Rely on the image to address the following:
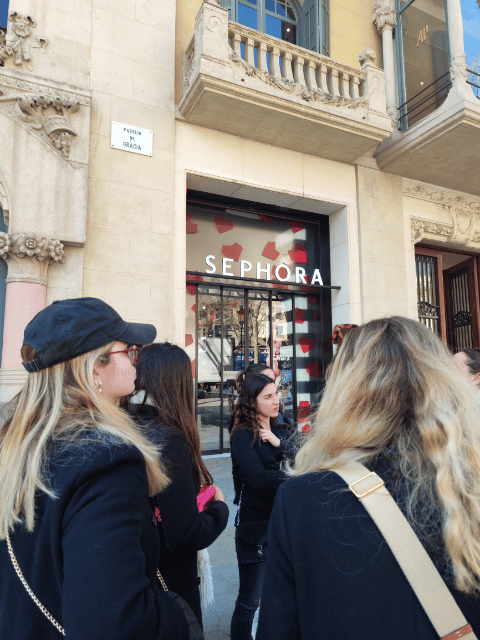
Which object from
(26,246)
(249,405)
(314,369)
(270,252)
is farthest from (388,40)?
(249,405)

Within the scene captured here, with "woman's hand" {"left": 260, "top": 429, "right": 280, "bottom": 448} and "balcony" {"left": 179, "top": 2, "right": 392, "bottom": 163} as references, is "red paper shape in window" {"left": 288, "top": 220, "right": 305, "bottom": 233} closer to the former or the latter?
"balcony" {"left": 179, "top": 2, "right": 392, "bottom": 163}

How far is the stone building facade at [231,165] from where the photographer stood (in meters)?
5.61

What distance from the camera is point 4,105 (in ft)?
18.0

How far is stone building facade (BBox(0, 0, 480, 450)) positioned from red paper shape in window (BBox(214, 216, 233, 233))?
2.3 inches

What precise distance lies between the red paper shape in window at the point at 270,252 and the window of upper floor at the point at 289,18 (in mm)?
3657

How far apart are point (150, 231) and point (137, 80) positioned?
234cm

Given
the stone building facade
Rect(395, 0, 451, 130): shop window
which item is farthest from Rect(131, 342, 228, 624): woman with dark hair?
Rect(395, 0, 451, 130): shop window

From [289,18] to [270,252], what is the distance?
474cm

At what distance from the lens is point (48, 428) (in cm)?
110

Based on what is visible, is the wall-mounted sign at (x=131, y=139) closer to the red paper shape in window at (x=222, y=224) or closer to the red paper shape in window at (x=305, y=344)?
the red paper shape in window at (x=222, y=224)

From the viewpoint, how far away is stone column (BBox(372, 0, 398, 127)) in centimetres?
839

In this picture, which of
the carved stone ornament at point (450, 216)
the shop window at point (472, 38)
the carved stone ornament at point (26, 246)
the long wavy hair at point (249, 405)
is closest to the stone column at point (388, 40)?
the shop window at point (472, 38)

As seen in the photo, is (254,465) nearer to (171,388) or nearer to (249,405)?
(249,405)

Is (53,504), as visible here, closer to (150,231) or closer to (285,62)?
(150,231)
